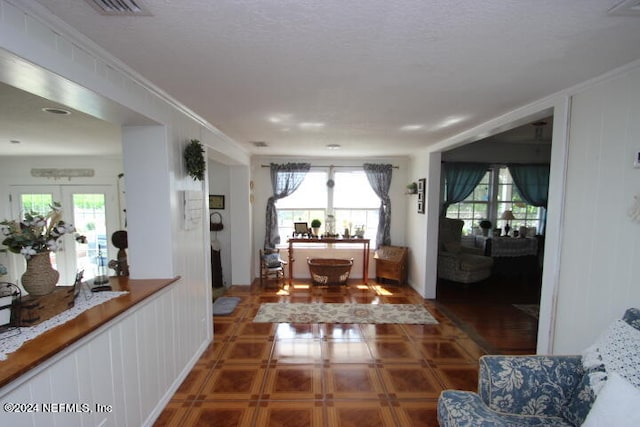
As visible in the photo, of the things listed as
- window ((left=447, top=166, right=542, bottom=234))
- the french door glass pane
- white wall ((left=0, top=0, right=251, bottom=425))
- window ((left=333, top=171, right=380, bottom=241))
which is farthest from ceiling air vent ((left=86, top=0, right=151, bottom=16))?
window ((left=447, top=166, right=542, bottom=234))

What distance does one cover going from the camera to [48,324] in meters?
1.46

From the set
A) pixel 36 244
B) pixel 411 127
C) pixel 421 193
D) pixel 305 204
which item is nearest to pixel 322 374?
pixel 36 244

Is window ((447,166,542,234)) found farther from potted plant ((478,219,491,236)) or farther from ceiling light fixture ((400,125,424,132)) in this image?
ceiling light fixture ((400,125,424,132))

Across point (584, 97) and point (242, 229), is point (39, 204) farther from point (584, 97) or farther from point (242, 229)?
point (584, 97)

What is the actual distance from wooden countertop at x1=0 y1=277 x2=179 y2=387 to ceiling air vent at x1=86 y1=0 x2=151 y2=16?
1453mm

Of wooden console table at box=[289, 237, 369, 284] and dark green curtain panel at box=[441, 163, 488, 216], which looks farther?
dark green curtain panel at box=[441, 163, 488, 216]

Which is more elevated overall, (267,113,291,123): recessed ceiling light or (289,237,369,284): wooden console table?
(267,113,291,123): recessed ceiling light

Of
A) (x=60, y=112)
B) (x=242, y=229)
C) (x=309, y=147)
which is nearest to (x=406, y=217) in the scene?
(x=309, y=147)

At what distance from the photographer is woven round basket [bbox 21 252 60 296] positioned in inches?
58.7

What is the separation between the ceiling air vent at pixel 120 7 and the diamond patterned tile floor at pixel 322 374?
2.48 meters

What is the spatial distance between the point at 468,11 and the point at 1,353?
240cm

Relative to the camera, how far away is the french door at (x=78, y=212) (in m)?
5.12

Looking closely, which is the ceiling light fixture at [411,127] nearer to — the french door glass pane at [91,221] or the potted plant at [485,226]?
the potted plant at [485,226]

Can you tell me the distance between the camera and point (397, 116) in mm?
2740
